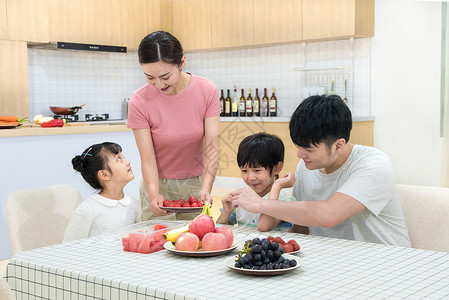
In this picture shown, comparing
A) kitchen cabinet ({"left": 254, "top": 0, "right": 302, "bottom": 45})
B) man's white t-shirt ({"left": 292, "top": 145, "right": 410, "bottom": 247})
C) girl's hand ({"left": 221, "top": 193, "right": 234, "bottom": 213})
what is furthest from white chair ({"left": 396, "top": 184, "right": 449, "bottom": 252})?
kitchen cabinet ({"left": 254, "top": 0, "right": 302, "bottom": 45})

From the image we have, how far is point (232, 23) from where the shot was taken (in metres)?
6.50

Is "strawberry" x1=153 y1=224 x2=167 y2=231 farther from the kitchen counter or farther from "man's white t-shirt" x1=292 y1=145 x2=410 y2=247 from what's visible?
the kitchen counter

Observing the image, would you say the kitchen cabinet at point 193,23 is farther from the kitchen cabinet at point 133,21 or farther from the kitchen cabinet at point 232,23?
the kitchen cabinet at point 133,21

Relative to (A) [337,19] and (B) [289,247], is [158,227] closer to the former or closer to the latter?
(B) [289,247]

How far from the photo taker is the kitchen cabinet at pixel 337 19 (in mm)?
5473

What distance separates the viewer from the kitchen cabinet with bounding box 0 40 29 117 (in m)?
5.38

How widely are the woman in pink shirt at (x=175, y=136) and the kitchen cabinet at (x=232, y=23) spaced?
13.0 ft

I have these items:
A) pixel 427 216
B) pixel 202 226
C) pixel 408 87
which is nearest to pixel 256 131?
pixel 408 87

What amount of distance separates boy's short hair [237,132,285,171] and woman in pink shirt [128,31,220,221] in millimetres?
277

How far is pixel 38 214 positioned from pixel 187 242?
1021mm

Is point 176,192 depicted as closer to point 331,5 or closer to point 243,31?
point 331,5

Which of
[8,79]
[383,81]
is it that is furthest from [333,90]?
[8,79]

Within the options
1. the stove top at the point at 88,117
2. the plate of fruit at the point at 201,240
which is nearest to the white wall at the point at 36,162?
the stove top at the point at 88,117

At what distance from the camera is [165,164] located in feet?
8.43
